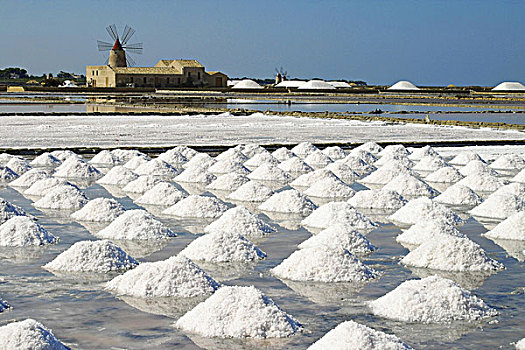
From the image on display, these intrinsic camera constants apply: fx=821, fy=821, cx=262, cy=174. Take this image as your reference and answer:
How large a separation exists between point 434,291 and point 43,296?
2.57 meters

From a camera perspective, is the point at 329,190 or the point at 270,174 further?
the point at 270,174

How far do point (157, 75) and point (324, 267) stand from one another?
6951cm

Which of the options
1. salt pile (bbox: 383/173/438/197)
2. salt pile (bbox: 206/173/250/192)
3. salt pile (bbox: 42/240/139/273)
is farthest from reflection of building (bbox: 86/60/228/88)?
salt pile (bbox: 42/240/139/273)

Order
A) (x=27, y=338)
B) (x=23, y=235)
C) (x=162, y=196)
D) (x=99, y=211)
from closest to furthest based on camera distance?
(x=27, y=338) < (x=23, y=235) < (x=99, y=211) < (x=162, y=196)

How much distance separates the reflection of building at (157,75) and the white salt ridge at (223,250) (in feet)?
222

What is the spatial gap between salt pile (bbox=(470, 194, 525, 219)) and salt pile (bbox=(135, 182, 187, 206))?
3.36m

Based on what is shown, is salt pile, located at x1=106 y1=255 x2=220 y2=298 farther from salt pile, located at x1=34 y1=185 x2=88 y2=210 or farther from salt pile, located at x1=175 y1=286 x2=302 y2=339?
salt pile, located at x1=34 y1=185 x2=88 y2=210

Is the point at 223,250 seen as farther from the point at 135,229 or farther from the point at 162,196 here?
the point at 162,196

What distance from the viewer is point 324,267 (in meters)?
6.07

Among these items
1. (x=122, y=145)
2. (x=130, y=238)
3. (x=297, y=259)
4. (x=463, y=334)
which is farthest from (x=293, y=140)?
(x=463, y=334)

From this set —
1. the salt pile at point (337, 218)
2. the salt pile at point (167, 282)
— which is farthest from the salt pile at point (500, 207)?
the salt pile at point (167, 282)

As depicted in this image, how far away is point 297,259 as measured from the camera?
6.18 meters

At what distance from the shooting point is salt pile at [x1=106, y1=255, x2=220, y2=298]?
552cm

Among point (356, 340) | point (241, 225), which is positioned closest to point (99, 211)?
point (241, 225)
